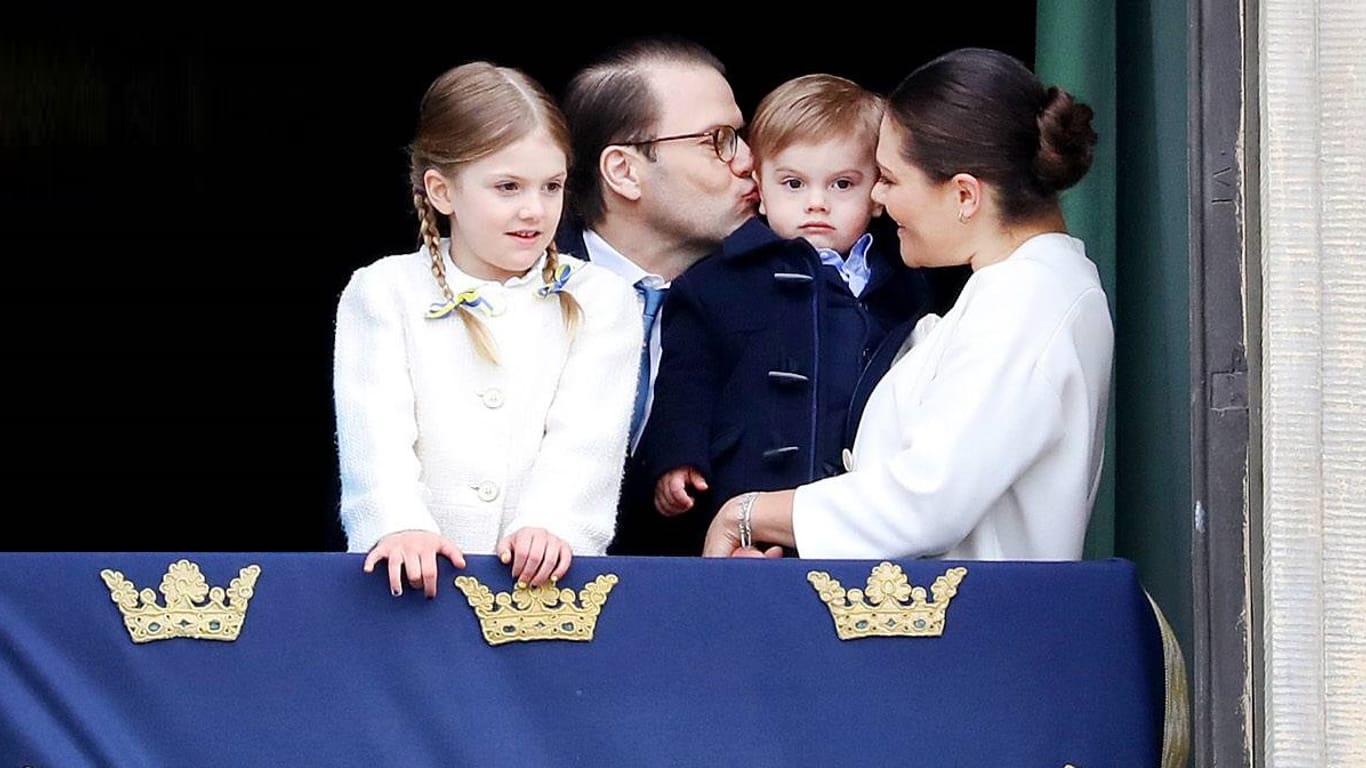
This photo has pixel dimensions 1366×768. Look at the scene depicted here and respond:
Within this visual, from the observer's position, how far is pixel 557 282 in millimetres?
3850

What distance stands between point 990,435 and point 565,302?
0.69 metres

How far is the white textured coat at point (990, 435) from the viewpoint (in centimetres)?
361

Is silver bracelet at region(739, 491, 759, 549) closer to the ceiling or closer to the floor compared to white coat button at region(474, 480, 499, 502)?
closer to the floor

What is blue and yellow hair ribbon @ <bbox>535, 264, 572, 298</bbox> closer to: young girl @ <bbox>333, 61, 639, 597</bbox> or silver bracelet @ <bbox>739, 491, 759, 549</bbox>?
young girl @ <bbox>333, 61, 639, 597</bbox>

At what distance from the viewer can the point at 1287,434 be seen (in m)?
3.17

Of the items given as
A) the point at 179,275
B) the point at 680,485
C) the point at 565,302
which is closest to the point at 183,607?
the point at 565,302

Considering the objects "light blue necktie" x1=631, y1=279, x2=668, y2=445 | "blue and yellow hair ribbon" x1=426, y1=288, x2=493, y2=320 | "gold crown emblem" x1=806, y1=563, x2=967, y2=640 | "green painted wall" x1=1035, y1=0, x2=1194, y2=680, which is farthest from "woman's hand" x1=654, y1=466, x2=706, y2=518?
"green painted wall" x1=1035, y1=0, x2=1194, y2=680

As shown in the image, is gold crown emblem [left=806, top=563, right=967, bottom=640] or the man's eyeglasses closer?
gold crown emblem [left=806, top=563, right=967, bottom=640]

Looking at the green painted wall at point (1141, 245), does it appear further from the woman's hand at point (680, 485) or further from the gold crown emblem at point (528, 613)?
the gold crown emblem at point (528, 613)

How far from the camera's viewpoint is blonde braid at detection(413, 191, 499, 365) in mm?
3764

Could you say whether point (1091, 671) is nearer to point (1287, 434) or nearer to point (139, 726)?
point (1287, 434)

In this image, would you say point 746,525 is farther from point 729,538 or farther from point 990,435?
point 990,435

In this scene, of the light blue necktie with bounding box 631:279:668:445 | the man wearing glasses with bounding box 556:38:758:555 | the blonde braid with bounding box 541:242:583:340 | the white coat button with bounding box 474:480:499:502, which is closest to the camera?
the white coat button with bounding box 474:480:499:502

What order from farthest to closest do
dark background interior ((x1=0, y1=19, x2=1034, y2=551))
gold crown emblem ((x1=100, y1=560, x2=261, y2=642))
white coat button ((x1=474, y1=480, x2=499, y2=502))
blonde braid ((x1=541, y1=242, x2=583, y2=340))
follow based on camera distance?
dark background interior ((x1=0, y1=19, x2=1034, y2=551))
blonde braid ((x1=541, y1=242, x2=583, y2=340))
white coat button ((x1=474, y1=480, x2=499, y2=502))
gold crown emblem ((x1=100, y1=560, x2=261, y2=642))
